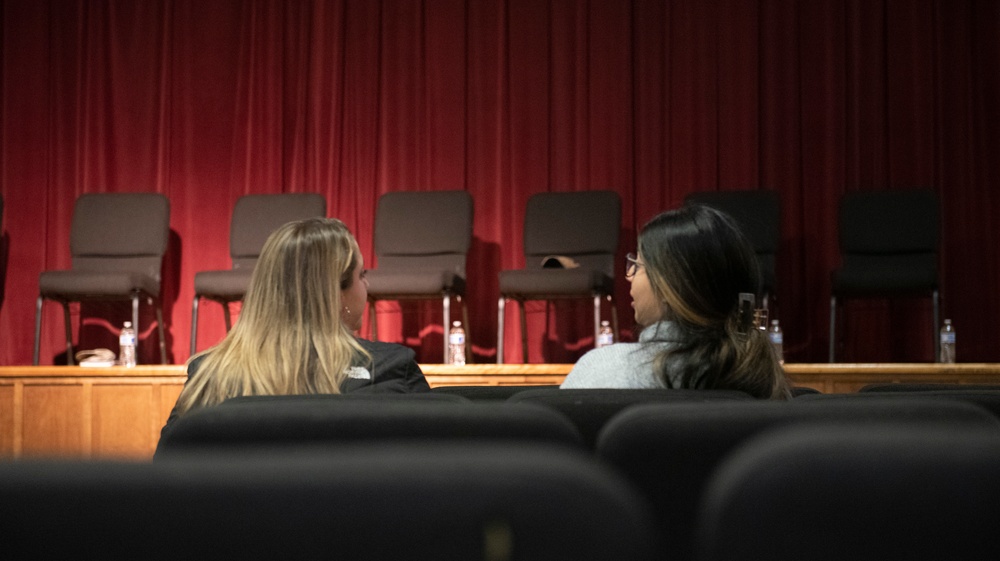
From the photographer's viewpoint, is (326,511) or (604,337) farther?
(604,337)

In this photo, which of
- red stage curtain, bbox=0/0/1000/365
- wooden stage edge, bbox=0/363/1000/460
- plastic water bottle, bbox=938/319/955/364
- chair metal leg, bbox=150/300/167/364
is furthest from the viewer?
red stage curtain, bbox=0/0/1000/365

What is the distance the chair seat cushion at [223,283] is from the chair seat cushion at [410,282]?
2.04ft

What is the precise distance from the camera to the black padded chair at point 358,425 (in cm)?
71

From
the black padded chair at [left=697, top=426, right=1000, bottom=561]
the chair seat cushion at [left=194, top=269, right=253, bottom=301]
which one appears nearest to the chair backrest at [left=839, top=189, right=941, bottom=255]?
the chair seat cushion at [left=194, top=269, right=253, bottom=301]

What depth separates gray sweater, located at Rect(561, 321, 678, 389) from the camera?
5.33 ft

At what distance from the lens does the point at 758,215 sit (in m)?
4.85

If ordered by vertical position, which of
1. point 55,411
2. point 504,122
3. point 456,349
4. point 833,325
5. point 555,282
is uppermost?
point 504,122

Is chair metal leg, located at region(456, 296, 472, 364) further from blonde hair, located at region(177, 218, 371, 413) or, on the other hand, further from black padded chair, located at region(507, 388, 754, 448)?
black padded chair, located at region(507, 388, 754, 448)

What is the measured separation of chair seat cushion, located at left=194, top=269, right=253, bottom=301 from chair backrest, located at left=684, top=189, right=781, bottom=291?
2213 mm

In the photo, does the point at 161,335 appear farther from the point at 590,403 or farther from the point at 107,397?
the point at 590,403

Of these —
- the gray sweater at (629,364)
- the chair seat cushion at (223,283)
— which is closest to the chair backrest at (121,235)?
the chair seat cushion at (223,283)

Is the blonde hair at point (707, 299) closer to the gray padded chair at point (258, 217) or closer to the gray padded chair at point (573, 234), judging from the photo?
the gray padded chair at point (573, 234)

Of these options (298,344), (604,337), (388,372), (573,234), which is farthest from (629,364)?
(573,234)

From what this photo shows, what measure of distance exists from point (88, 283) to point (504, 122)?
242 cm
